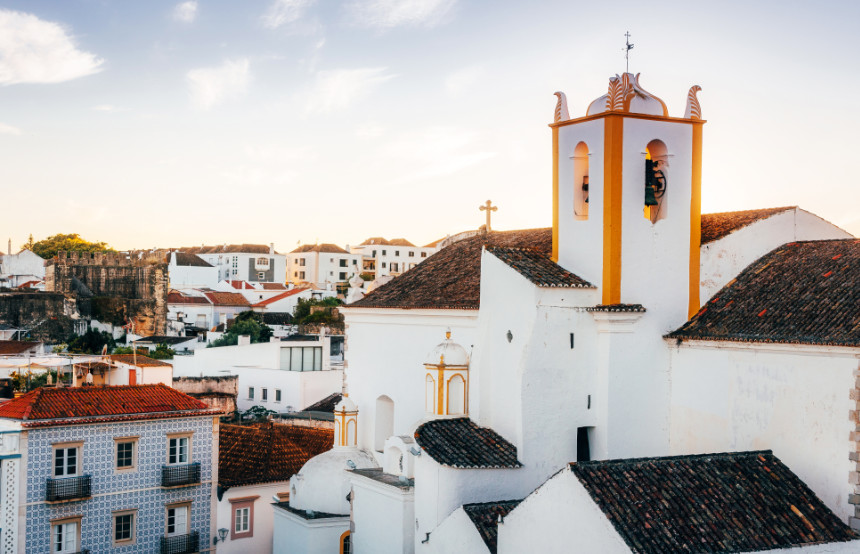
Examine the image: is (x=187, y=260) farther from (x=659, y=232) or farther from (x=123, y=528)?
(x=659, y=232)

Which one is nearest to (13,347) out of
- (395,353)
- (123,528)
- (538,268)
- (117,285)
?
(123,528)

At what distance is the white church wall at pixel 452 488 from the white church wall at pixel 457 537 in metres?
0.24

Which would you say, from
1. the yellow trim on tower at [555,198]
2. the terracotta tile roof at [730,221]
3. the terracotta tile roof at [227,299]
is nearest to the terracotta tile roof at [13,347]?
the terracotta tile roof at [227,299]

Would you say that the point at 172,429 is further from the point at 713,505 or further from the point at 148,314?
the point at 148,314

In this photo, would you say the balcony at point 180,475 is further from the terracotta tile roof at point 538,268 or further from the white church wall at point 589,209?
the white church wall at point 589,209

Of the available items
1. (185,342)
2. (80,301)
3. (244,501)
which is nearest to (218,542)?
(244,501)

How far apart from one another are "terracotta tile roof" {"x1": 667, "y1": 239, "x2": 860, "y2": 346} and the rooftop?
10.9 meters

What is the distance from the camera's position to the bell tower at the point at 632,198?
1539 cm

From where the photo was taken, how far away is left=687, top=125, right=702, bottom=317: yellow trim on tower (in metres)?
15.9

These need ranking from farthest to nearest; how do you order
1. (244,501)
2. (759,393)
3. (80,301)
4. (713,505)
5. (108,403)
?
(80,301) → (244,501) → (108,403) → (759,393) → (713,505)

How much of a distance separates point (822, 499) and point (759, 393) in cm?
174

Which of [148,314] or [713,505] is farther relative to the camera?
[148,314]

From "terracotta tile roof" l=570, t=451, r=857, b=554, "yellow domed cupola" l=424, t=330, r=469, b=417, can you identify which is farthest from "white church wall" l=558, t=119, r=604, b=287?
"terracotta tile roof" l=570, t=451, r=857, b=554

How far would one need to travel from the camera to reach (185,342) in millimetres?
49469
